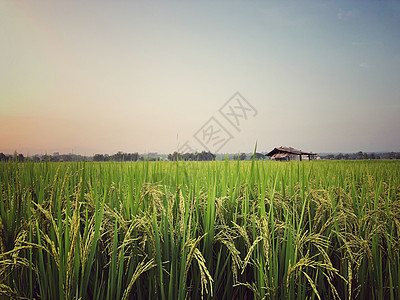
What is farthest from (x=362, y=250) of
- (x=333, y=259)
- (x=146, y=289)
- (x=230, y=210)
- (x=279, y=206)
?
(x=146, y=289)

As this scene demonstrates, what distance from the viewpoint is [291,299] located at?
1753 millimetres

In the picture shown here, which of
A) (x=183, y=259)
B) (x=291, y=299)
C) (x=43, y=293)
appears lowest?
(x=291, y=299)

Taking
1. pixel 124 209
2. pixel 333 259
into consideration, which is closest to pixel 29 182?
pixel 124 209

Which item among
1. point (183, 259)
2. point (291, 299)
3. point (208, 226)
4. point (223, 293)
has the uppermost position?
point (208, 226)

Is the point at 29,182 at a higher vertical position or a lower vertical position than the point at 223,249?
higher

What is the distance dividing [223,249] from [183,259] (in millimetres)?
602

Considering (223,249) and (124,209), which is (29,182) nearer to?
(124,209)

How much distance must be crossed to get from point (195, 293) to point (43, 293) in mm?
1025

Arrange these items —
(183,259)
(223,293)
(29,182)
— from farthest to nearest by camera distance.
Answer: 1. (29,182)
2. (223,293)
3. (183,259)

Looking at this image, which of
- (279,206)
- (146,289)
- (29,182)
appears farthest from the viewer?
(29,182)

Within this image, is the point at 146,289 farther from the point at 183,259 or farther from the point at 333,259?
the point at 333,259

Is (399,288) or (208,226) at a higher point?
(208,226)

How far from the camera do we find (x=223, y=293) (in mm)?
2055

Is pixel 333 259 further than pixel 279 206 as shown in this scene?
No
